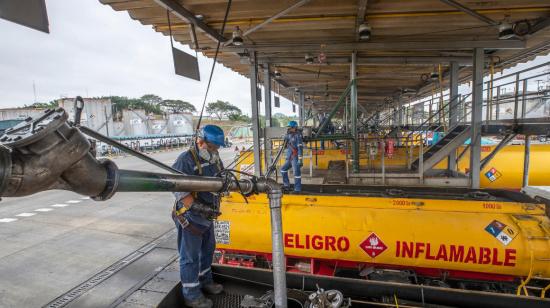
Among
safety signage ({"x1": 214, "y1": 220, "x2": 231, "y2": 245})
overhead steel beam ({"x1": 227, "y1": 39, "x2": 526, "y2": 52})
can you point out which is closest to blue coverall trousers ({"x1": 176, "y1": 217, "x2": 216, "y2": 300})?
safety signage ({"x1": 214, "y1": 220, "x2": 231, "y2": 245})

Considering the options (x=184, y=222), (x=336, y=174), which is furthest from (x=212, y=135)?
(x=336, y=174)

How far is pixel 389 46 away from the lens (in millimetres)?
6699

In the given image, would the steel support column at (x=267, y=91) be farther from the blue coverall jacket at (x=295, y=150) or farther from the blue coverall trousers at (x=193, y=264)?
the blue coverall trousers at (x=193, y=264)

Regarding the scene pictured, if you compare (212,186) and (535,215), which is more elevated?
(212,186)

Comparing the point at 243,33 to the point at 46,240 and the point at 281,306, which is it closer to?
the point at 281,306

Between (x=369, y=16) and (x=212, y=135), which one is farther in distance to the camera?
(x=369, y=16)

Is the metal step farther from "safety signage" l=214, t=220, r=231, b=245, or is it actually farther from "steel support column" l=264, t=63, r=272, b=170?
"safety signage" l=214, t=220, r=231, b=245

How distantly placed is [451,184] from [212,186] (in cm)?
789

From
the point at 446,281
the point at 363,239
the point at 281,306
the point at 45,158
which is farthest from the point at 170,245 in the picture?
the point at 45,158

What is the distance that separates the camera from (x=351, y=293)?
2.97 meters

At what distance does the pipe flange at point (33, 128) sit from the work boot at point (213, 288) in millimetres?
2524

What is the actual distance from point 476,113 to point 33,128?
8495 mm

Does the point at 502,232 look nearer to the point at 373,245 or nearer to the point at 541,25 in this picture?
the point at 373,245

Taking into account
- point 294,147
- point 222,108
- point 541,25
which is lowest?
point 294,147
